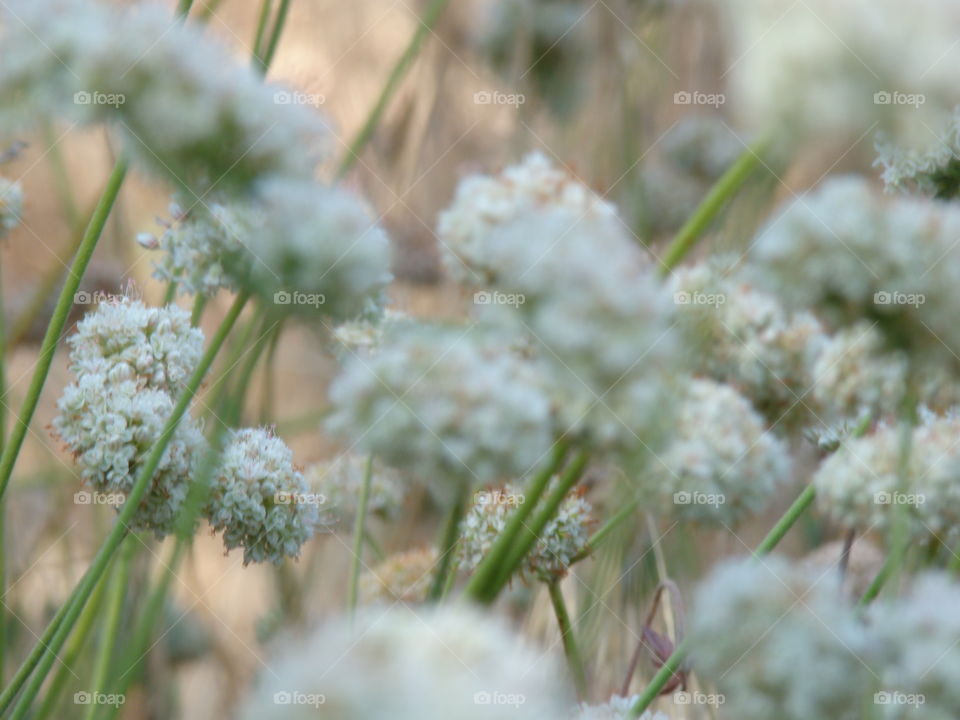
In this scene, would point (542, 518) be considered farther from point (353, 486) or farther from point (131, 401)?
point (353, 486)

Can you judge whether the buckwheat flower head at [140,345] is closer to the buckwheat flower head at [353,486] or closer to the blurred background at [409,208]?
the blurred background at [409,208]

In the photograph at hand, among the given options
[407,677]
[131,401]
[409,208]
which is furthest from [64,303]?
[409,208]

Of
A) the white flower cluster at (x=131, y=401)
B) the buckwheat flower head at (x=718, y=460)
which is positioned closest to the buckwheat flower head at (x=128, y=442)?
the white flower cluster at (x=131, y=401)

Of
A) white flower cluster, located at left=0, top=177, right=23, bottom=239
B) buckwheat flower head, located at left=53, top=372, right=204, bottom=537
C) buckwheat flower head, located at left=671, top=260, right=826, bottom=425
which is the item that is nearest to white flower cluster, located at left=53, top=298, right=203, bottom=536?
buckwheat flower head, located at left=53, top=372, right=204, bottom=537

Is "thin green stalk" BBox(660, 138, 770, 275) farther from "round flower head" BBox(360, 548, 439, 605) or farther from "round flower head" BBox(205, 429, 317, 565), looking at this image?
"round flower head" BBox(360, 548, 439, 605)

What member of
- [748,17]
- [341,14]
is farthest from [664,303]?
[341,14]

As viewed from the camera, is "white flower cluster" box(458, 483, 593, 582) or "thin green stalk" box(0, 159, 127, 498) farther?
"white flower cluster" box(458, 483, 593, 582)
